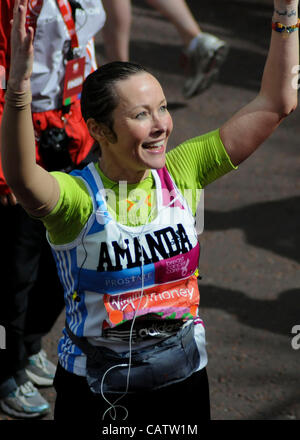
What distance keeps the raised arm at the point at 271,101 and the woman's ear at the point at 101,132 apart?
36 cm

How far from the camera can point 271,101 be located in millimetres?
2293

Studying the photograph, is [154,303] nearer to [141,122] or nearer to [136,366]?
→ [136,366]

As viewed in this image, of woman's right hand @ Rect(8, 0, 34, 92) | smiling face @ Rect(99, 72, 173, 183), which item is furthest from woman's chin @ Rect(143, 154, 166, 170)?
woman's right hand @ Rect(8, 0, 34, 92)

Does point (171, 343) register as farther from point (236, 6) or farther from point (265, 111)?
point (236, 6)

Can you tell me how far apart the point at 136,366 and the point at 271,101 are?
0.85m

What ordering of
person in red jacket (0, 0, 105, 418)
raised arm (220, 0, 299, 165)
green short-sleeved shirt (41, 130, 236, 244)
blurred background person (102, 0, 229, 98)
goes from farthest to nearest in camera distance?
1. blurred background person (102, 0, 229, 98)
2. person in red jacket (0, 0, 105, 418)
3. raised arm (220, 0, 299, 165)
4. green short-sleeved shirt (41, 130, 236, 244)

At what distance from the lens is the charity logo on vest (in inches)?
84.9

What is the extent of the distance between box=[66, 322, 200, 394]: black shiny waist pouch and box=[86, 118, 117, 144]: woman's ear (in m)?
0.57

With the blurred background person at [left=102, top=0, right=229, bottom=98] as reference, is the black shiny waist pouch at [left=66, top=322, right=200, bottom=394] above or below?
above

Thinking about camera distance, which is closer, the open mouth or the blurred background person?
the open mouth

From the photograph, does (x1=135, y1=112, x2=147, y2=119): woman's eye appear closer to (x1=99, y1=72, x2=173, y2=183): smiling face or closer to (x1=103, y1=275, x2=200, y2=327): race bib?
(x1=99, y1=72, x2=173, y2=183): smiling face

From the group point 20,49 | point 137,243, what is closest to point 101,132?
point 137,243

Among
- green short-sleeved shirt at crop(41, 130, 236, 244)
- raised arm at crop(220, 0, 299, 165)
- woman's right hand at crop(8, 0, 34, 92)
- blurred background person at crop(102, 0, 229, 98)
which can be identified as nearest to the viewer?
woman's right hand at crop(8, 0, 34, 92)

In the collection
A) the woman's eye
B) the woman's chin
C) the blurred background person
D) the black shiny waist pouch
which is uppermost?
the woman's eye
